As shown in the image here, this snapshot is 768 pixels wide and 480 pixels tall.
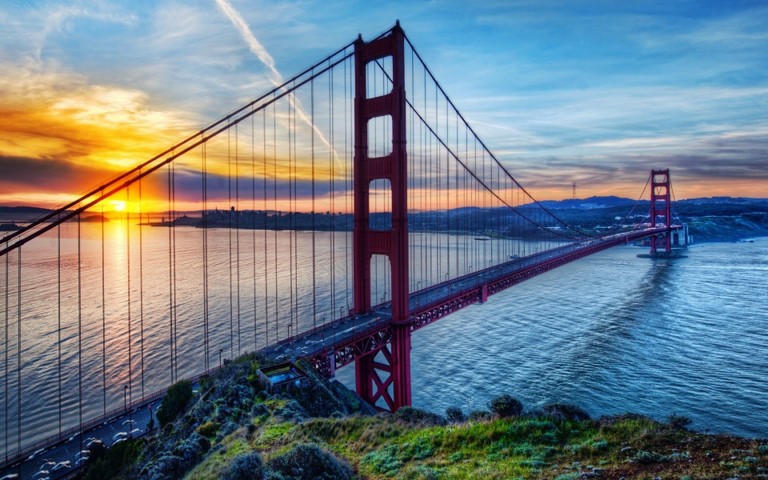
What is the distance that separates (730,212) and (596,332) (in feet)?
520

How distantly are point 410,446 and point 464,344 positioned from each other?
71.3ft

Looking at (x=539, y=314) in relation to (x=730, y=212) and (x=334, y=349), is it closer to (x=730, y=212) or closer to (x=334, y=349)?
(x=334, y=349)

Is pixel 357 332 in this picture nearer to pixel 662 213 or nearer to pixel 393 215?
pixel 393 215

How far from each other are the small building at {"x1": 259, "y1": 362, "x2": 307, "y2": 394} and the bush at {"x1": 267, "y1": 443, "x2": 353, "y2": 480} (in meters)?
5.54

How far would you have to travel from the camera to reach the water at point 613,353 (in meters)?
20.6

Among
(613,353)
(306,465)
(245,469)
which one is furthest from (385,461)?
(613,353)

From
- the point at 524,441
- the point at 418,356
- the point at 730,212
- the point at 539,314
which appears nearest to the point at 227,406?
the point at 524,441

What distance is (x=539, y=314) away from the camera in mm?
37750

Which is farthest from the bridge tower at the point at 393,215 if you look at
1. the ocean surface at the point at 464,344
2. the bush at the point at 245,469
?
the bush at the point at 245,469

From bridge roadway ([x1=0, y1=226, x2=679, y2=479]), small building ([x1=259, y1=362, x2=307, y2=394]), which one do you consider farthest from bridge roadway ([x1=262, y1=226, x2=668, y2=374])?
small building ([x1=259, y1=362, x2=307, y2=394])

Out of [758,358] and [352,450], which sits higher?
[352,450]

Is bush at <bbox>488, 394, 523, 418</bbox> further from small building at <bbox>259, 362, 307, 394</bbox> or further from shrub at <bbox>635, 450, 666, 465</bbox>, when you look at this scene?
small building at <bbox>259, 362, 307, 394</bbox>

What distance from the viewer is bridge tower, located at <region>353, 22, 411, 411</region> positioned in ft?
63.8

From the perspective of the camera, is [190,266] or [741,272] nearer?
[741,272]
